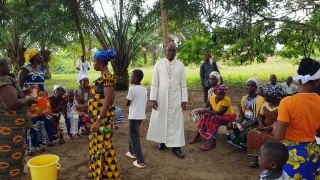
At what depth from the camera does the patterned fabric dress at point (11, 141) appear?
2918mm

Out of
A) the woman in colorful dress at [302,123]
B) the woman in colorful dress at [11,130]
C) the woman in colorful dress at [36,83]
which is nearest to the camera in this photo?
the woman in colorful dress at [302,123]

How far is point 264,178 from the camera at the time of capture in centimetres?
203

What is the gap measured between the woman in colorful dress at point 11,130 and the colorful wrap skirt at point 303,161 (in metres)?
2.52

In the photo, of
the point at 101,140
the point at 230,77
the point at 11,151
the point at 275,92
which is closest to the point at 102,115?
the point at 101,140

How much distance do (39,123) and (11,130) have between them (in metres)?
1.63

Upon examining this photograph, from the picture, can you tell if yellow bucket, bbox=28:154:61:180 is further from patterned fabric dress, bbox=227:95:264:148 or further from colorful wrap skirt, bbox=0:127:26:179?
patterned fabric dress, bbox=227:95:264:148

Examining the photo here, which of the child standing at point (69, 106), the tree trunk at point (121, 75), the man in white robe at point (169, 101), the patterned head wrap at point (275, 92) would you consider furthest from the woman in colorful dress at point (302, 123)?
the tree trunk at point (121, 75)

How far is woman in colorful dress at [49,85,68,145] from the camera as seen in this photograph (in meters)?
5.04

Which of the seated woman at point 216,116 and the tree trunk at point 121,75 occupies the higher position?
the tree trunk at point 121,75

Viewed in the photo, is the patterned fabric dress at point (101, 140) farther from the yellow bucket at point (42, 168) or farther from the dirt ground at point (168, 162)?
the dirt ground at point (168, 162)

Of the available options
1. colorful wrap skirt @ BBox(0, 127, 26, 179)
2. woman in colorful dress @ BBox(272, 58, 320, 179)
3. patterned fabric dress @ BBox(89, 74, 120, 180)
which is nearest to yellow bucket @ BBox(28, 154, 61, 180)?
colorful wrap skirt @ BBox(0, 127, 26, 179)

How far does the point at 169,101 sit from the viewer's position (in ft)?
14.8

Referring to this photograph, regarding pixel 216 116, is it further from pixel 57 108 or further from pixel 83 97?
pixel 57 108

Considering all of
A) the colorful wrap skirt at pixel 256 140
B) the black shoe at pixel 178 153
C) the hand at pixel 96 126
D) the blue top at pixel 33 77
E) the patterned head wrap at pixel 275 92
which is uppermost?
the blue top at pixel 33 77
